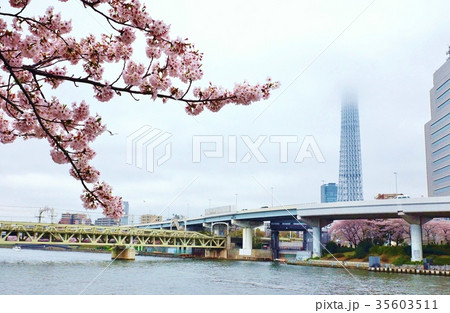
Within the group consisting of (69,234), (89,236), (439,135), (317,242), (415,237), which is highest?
(439,135)

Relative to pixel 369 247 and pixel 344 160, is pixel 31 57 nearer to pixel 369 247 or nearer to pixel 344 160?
pixel 369 247

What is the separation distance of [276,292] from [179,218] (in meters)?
75.9

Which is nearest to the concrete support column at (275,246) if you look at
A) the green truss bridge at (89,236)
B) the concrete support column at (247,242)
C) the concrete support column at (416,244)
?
the concrete support column at (247,242)

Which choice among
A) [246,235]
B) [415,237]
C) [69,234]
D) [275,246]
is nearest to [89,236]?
[69,234]

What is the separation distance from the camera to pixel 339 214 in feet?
175

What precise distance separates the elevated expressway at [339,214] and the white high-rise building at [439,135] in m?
28.5

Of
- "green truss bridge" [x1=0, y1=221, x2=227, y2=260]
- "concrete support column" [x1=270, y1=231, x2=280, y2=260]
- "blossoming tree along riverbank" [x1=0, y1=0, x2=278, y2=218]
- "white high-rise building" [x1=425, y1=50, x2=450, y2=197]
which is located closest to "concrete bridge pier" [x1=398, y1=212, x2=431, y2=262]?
"concrete support column" [x1=270, y1=231, x2=280, y2=260]

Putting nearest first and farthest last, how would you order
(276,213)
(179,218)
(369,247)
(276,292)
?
(276,292)
(369,247)
(276,213)
(179,218)

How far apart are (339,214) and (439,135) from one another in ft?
134

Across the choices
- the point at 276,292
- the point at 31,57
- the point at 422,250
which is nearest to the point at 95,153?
the point at 31,57

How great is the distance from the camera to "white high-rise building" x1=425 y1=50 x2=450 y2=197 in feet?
260

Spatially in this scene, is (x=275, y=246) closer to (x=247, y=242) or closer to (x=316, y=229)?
(x=247, y=242)

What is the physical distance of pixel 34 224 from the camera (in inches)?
2039

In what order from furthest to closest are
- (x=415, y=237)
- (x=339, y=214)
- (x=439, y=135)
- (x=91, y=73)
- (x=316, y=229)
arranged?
(x=439, y=135)
(x=316, y=229)
(x=339, y=214)
(x=415, y=237)
(x=91, y=73)
